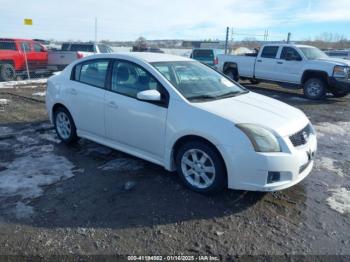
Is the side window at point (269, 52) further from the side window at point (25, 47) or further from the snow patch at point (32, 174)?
the side window at point (25, 47)

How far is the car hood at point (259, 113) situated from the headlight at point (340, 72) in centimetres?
743

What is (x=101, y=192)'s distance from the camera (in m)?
3.94

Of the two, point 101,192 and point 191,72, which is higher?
point 191,72

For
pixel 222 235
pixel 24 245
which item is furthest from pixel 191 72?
pixel 24 245

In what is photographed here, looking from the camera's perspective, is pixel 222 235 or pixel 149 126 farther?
pixel 149 126

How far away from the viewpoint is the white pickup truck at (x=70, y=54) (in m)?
15.0

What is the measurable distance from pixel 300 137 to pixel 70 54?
13.5 meters

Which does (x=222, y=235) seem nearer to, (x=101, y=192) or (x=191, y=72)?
(x=101, y=192)

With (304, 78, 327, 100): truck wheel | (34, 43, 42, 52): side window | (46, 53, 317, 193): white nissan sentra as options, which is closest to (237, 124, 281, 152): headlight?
(46, 53, 317, 193): white nissan sentra

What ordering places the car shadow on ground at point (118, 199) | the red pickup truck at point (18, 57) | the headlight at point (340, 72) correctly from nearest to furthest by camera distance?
the car shadow on ground at point (118, 199) → the headlight at point (340, 72) → the red pickup truck at point (18, 57)

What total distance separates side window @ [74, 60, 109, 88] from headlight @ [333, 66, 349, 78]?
28.2 feet

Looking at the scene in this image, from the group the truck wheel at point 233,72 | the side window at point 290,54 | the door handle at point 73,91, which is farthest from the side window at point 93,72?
the truck wheel at point 233,72

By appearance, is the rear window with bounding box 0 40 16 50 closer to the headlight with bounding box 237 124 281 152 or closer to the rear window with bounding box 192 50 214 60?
the rear window with bounding box 192 50 214 60

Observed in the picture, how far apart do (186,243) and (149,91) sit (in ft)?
6.17
